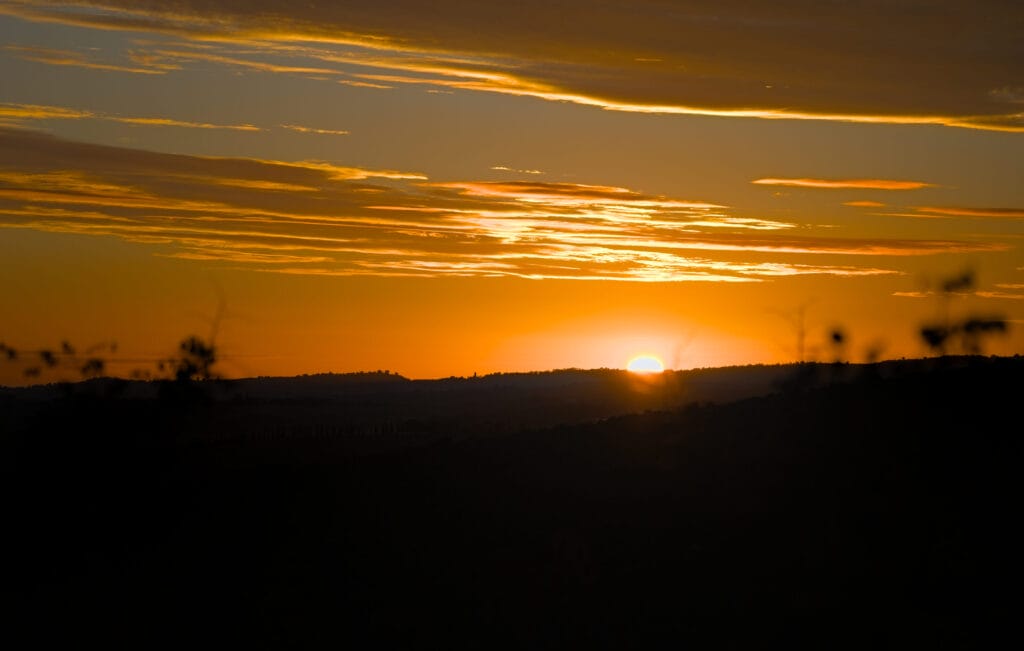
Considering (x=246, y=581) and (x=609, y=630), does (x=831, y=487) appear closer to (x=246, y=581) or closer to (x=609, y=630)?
(x=609, y=630)

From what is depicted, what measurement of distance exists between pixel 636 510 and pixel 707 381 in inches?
2919

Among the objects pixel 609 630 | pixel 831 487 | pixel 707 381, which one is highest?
pixel 707 381

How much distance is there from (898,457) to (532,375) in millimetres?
96170

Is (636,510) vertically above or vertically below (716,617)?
above

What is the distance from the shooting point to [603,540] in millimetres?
22188

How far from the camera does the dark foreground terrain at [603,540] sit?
770 inches

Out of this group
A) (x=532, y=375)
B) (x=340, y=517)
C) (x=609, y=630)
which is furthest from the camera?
(x=532, y=375)

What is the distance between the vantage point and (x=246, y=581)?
22.8 metres

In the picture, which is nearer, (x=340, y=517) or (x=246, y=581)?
(x=246, y=581)

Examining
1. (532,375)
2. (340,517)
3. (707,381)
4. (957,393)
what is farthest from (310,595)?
(532,375)

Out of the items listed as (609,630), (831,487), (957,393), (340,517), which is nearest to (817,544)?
(831,487)

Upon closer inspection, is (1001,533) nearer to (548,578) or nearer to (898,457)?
(898,457)

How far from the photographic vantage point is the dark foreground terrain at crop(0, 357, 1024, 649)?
19547mm

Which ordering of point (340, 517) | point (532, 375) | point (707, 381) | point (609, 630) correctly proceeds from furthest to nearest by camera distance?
point (532, 375)
point (707, 381)
point (340, 517)
point (609, 630)
